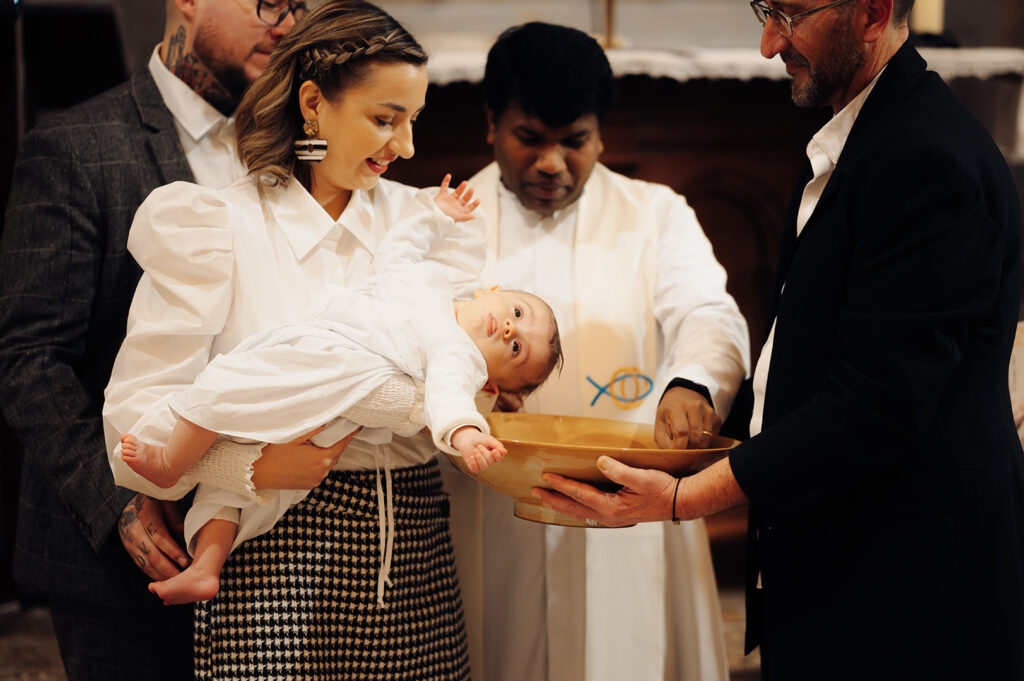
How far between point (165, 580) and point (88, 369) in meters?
0.68

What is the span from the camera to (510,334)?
2262 millimetres

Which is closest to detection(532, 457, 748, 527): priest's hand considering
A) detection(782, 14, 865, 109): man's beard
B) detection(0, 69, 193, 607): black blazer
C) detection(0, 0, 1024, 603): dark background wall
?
detection(782, 14, 865, 109): man's beard

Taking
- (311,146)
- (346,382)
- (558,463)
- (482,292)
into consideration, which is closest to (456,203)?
(482,292)

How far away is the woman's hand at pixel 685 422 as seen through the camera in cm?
246

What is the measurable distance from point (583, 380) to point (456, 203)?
832mm

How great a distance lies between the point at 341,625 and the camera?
216 centimetres

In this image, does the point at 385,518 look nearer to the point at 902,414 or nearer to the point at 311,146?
the point at 311,146

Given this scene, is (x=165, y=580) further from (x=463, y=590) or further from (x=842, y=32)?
(x=842, y=32)

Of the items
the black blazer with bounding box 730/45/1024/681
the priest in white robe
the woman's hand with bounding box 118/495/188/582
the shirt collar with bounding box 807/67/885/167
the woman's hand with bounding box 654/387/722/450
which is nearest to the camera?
the black blazer with bounding box 730/45/1024/681

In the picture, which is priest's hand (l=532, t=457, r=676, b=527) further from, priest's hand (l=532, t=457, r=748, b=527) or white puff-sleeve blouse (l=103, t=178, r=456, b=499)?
white puff-sleeve blouse (l=103, t=178, r=456, b=499)

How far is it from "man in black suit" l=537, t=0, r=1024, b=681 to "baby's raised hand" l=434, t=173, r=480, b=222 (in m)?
0.68

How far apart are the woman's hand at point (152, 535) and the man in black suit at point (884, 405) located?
0.83 metres

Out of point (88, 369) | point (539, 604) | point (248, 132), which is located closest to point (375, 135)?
point (248, 132)

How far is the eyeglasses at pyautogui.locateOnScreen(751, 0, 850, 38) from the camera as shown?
2039mm
